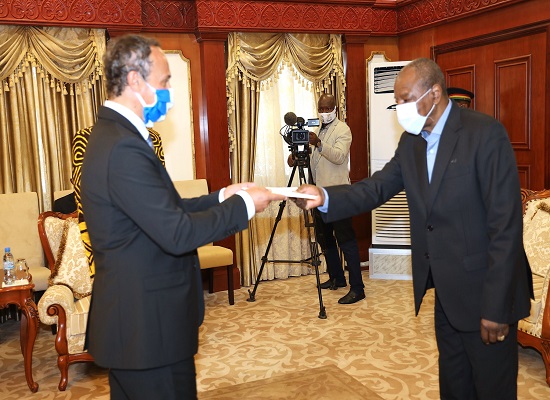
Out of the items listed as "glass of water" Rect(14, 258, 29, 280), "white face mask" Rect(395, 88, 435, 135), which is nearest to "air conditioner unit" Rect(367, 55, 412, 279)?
"glass of water" Rect(14, 258, 29, 280)

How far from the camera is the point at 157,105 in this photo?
1.91m

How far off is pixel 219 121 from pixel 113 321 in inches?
153

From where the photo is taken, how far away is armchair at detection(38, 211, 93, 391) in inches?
141

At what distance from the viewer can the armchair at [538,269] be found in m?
3.35

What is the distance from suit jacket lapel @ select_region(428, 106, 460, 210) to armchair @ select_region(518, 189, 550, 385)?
168cm

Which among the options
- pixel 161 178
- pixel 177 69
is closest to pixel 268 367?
pixel 161 178

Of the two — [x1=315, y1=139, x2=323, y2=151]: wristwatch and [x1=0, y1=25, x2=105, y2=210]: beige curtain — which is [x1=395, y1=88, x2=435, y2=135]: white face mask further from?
[x1=0, y1=25, x2=105, y2=210]: beige curtain

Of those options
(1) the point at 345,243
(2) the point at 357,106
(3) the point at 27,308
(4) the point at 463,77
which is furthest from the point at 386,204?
(3) the point at 27,308

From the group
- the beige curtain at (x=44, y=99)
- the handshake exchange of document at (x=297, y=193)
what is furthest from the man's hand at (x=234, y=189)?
the beige curtain at (x=44, y=99)

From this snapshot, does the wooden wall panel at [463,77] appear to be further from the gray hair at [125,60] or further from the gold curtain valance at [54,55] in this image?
the gray hair at [125,60]

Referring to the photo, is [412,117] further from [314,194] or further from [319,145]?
[319,145]

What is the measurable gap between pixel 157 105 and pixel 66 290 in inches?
88.5

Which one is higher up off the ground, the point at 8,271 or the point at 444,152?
the point at 444,152

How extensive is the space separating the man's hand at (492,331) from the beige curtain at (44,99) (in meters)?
4.13
